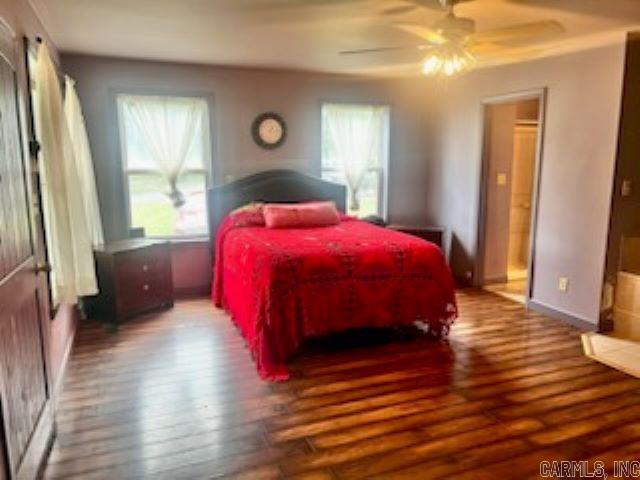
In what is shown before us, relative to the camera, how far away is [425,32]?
10.3 ft

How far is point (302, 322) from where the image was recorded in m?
3.33

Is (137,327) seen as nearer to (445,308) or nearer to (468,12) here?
(445,308)

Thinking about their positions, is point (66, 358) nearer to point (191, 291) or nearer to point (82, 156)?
point (82, 156)

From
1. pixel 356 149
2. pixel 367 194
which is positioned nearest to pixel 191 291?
pixel 367 194

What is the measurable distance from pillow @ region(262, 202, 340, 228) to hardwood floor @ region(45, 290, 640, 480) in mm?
1223

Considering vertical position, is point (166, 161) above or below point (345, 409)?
above

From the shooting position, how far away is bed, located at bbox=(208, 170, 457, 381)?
10.7 ft

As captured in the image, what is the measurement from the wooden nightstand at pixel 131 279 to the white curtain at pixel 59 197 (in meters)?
0.85

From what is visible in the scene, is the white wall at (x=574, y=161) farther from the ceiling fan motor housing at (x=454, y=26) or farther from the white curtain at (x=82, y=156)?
the white curtain at (x=82, y=156)

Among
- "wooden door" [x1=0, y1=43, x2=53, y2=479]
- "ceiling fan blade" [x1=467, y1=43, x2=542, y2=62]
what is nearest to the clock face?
"ceiling fan blade" [x1=467, y1=43, x2=542, y2=62]

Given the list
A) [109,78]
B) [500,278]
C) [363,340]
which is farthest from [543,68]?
[109,78]

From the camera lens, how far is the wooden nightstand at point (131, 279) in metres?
4.04

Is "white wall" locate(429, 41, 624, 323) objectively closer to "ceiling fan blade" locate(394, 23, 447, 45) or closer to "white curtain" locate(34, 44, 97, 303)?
"ceiling fan blade" locate(394, 23, 447, 45)

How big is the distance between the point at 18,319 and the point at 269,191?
331cm
